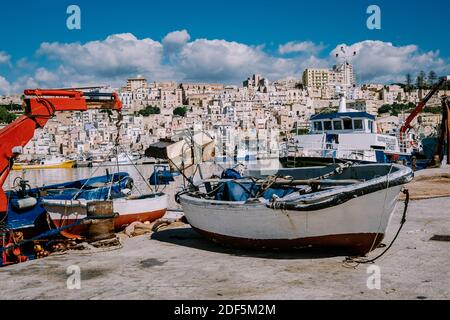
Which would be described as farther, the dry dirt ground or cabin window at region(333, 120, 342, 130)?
cabin window at region(333, 120, 342, 130)

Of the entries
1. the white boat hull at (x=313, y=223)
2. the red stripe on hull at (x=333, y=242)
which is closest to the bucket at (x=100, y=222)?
the white boat hull at (x=313, y=223)

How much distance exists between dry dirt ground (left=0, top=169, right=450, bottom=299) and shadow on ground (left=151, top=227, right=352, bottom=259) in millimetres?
22

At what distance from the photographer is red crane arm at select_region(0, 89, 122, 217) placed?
9.73 m

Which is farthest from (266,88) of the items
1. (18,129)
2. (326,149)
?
(18,129)

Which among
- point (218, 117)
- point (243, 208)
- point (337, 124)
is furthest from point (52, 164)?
point (243, 208)

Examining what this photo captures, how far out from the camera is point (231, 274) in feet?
20.9

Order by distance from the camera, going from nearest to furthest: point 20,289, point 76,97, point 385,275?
point 385,275 < point 20,289 < point 76,97

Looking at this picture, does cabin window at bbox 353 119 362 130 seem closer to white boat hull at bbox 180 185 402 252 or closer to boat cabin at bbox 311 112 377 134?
boat cabin at bbox 311 112 377 134

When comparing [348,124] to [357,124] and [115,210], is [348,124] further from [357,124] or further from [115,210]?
[115,210]

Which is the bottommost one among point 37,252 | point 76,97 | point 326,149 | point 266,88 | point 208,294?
point 37,252

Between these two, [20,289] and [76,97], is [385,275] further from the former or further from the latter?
[76,97]

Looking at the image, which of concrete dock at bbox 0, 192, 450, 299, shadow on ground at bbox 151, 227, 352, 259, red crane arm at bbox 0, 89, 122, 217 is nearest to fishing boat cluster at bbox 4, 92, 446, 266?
shadow on ground at bbox 151, 227, 352, 259

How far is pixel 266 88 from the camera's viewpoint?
655 feet
